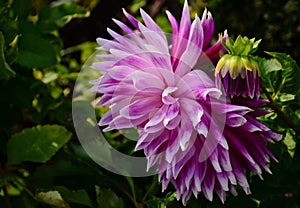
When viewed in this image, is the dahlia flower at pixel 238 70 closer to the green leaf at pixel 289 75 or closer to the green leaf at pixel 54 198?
the green leaf at pixel 289 75

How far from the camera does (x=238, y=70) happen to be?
0.65m

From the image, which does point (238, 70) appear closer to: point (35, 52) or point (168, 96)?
point (168, 96)

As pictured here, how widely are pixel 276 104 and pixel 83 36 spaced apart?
3.11ft

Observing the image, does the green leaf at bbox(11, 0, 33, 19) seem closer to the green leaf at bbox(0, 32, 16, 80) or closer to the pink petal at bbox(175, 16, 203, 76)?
the green leaf at bbox(0, 32, 16, 80)

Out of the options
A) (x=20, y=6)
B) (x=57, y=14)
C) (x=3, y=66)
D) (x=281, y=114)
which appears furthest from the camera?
(x=57, y=14)

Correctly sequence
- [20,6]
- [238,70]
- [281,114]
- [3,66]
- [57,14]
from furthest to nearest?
[57,14], [20,6], [3,66], [281,114], [238,70]

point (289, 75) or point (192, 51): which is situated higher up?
point (192, 51)

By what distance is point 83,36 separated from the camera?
1648 millimetres

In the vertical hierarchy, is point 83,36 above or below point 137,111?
below

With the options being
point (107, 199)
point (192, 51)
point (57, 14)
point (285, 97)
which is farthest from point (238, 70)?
point (57, 14)

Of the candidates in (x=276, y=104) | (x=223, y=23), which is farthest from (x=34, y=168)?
(x=223, y=23)

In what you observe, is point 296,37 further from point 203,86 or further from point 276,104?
point 203,86

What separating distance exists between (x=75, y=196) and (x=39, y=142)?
13cm

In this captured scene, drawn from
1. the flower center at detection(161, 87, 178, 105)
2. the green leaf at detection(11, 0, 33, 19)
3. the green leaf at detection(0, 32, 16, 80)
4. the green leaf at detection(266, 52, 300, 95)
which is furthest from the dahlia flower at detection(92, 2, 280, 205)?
the green leaf at detection(11, 0, 33, 19)
